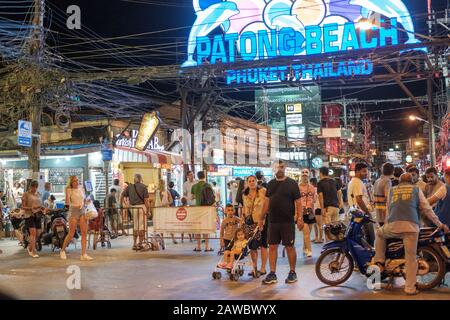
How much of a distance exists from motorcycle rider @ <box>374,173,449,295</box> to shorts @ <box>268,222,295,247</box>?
4.80 ft

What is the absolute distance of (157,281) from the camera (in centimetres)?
858

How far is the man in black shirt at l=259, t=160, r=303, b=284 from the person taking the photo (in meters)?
8.04

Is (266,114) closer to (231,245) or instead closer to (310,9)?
(310,9)

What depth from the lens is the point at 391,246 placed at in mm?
7426

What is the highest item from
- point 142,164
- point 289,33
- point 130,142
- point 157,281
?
point 289,33

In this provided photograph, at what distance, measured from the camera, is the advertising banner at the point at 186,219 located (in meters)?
11.9

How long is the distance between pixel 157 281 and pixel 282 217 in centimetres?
243

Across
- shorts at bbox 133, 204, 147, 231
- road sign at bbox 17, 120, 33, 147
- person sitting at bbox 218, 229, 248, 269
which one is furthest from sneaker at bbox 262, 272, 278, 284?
road sign at bbox 17, 120, 33, 147

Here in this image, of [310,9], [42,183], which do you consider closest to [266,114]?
[310,9]

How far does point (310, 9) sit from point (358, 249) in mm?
12846

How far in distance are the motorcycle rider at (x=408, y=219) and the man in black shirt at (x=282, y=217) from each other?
1.49m

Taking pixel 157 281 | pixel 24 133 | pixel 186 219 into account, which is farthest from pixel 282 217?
pixel 24 133

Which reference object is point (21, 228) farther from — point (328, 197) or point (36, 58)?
point (328, 197)

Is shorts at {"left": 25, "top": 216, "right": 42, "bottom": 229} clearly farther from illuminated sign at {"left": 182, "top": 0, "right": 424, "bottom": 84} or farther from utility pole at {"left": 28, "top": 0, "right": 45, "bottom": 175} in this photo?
illuminated sign at {"left": 182, "top": 0, "right": 424, "bottom": 84}
